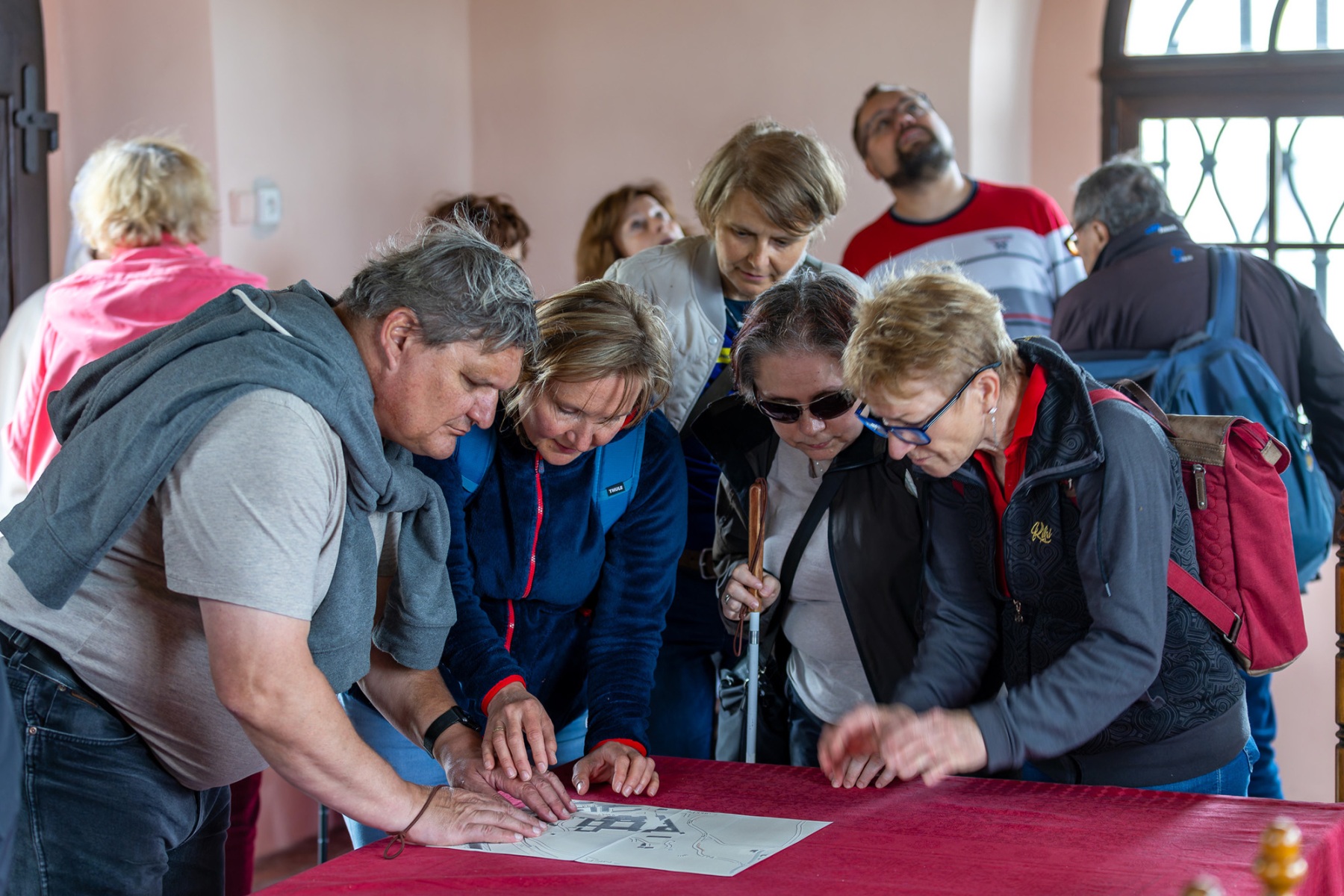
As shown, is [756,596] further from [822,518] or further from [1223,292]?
[1223,292]

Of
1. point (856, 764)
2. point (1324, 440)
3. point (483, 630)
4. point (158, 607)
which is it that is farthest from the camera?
point (1324, 440)

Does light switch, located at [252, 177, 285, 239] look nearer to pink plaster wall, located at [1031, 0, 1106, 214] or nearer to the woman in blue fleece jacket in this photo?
the woman in blue fleece jacket

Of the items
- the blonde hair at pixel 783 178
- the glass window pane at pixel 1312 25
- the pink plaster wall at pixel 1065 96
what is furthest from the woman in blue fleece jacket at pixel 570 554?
the glass window pane at pixel 1312 25

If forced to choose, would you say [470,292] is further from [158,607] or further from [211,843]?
[211,843]

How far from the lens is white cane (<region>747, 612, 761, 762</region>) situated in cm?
207

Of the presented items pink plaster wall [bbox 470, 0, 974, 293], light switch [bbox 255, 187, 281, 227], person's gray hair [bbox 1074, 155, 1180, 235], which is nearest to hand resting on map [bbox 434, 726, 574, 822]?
person's gray hair [bbox 1074, 155, 1180, 235]

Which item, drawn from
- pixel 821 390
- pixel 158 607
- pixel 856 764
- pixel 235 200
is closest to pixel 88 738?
pixel 158 607

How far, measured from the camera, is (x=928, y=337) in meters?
1.60

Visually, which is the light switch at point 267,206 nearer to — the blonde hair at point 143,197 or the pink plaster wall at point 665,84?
the blonde hair at point 143,197

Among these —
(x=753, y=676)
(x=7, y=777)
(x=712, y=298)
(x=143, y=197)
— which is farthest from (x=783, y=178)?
(x=7, y=777)

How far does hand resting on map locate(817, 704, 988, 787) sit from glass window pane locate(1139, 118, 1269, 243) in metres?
3.01

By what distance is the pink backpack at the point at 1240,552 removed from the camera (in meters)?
1.67

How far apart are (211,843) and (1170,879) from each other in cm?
125

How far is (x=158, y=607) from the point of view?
1531mm
